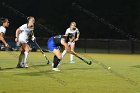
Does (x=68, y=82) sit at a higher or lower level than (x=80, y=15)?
lower

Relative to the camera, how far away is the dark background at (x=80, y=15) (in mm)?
50188

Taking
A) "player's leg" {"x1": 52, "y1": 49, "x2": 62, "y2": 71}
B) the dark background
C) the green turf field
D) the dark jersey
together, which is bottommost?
the green turf field

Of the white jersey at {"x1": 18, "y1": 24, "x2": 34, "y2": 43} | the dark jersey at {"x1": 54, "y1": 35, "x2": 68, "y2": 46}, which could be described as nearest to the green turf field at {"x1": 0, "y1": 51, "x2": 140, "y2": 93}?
the dark jersey at {"x1": 54, "y1": 35, "x2": 68, "y2": 46}

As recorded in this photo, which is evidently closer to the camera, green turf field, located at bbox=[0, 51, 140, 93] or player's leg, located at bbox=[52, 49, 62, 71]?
green turf field, located at bbox=[0, 51, 140, 93]

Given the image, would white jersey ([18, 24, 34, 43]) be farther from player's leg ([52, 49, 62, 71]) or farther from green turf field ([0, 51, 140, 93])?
green turf field ([0, 51, 140, 93])

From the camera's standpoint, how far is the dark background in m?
50.2

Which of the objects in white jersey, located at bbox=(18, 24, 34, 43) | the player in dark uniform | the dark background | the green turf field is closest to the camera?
the green turf field

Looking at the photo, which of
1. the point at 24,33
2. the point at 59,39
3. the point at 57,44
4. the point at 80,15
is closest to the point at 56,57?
the point at 57,44

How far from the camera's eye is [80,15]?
52500mm

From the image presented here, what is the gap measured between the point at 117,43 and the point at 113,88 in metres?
30.1

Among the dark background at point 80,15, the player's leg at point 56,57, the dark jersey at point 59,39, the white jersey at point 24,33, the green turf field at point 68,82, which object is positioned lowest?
the green turf field at point 68,82

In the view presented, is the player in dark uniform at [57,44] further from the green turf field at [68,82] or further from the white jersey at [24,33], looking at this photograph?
the white jersey at [24,33]

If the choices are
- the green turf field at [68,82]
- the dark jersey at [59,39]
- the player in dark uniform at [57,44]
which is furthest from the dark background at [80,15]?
the green turf field at [68,82]

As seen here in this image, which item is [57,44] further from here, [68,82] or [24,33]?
[68,82]
